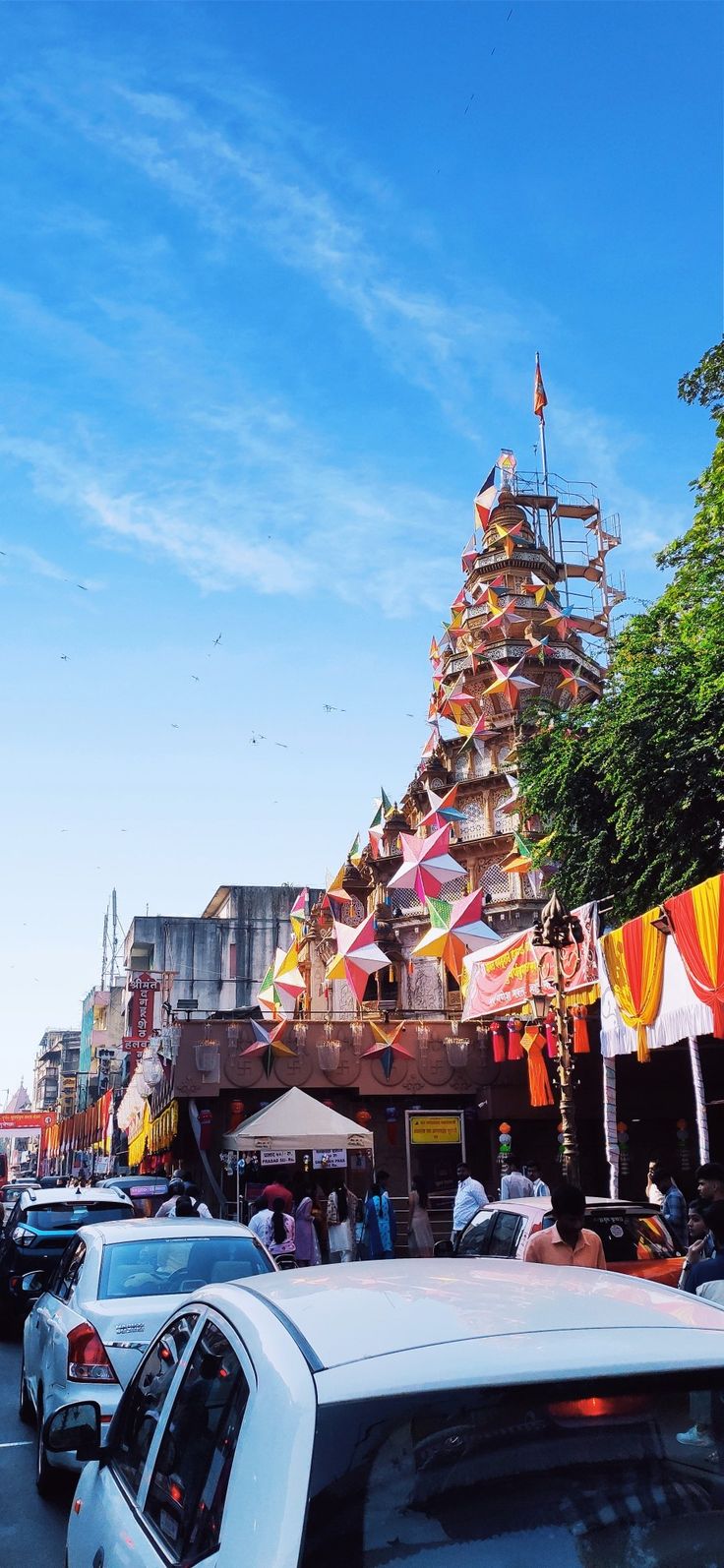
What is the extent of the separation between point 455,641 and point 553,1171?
1842cm

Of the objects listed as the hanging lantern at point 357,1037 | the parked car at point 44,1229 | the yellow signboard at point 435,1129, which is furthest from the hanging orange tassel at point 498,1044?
the parked car at point 44,1229

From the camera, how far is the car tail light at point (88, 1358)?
21.5ft

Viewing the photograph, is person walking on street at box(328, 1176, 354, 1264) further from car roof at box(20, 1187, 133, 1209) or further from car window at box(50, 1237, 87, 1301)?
car window at box(50, 1237, 87, 1301)

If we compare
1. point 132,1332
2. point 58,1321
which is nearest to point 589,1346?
point 132,1332

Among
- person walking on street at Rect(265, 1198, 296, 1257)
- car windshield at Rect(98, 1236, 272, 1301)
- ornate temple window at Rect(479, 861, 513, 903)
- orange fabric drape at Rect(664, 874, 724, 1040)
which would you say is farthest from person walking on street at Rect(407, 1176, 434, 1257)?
ornate temple window at Rect(479, 861, 513, 903)

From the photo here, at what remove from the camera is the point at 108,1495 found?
345 centimetres

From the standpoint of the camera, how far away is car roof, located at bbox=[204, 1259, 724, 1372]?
2.42 meters

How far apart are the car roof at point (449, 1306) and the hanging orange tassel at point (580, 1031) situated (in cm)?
1941

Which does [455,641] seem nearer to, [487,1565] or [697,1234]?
[697,1234]

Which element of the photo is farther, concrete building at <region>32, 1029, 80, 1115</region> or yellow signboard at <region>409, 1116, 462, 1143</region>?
concrete building at <region>32, 1029, 80, 1115</region>

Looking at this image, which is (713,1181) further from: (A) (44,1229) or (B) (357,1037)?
(B) (357,1037)

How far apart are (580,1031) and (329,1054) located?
7.83 meters

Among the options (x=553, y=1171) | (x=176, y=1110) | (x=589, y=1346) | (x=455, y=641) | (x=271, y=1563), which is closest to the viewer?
(x=271, y=1563)

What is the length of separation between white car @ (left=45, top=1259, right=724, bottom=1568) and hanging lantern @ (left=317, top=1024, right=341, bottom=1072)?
85.3 feet
